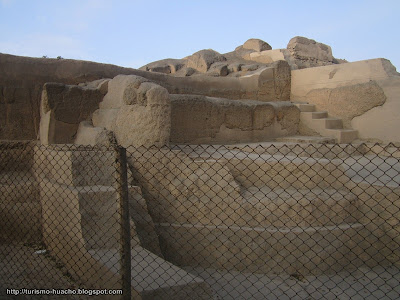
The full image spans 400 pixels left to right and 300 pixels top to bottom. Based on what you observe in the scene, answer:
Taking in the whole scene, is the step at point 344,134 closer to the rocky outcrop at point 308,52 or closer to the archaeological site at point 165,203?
the archaeological site at point 165,203

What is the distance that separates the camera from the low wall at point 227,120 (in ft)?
16.4

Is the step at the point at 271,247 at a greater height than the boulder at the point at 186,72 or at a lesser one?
lesser

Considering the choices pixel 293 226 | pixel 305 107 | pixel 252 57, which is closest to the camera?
pixel 293 226

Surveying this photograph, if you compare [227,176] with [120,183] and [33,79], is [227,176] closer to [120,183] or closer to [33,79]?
[120,183]

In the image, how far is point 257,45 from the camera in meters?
9.02

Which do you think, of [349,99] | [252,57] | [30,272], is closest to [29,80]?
[30,272]

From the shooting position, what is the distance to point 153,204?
3844 millimetres

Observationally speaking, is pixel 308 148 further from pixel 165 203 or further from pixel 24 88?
pixel 24 88

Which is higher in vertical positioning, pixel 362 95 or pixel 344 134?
pixel 362 95

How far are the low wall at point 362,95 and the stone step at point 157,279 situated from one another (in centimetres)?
424

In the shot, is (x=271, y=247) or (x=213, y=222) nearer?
(x=271, y=247)

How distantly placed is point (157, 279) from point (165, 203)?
4.50 ft

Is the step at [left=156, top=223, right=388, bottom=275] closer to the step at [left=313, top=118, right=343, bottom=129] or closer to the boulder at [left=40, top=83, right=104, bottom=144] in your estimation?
the boulder at [left=40, top=83, right=104, bottom=144]

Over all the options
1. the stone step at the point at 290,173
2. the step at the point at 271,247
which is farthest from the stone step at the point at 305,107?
the step at the point at 271,247
